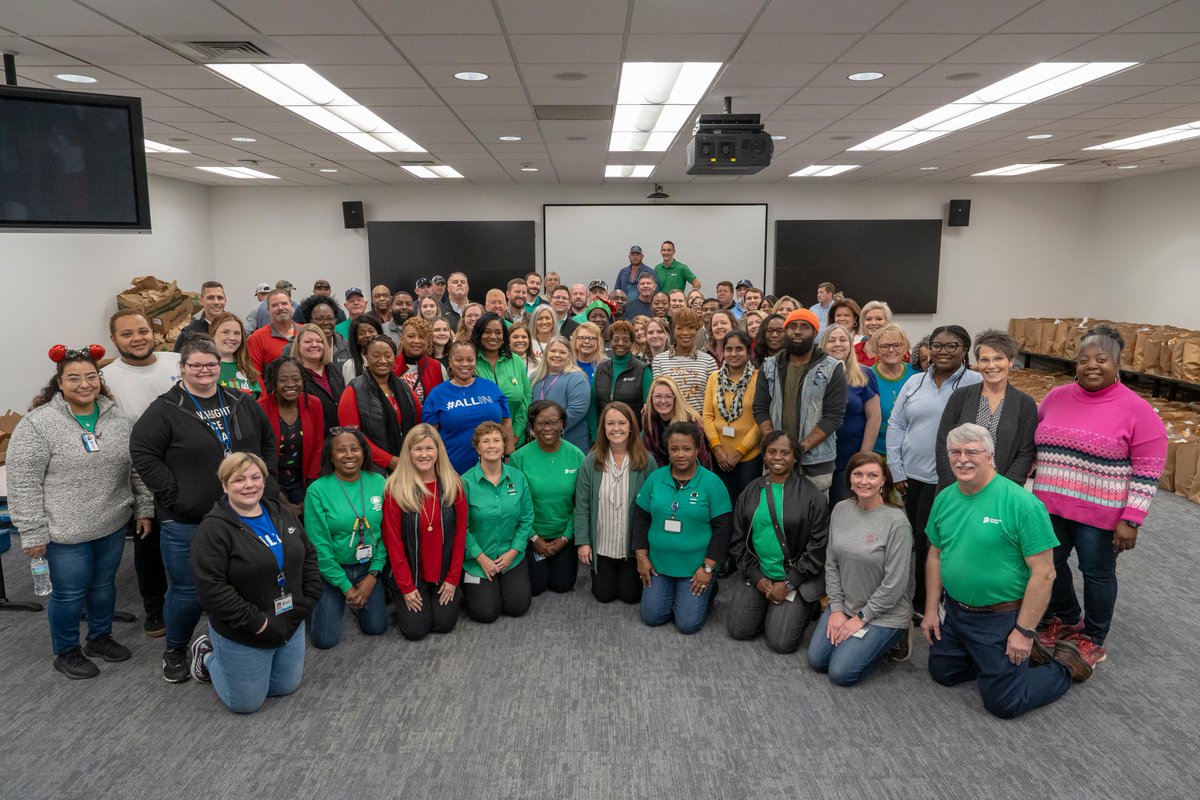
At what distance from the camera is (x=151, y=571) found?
12.2 ft

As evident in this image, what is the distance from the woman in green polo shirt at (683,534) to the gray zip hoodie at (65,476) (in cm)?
253

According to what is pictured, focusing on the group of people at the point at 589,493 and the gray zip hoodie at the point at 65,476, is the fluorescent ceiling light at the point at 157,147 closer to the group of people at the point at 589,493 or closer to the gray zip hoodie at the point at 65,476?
the group of people at the point at 589,493

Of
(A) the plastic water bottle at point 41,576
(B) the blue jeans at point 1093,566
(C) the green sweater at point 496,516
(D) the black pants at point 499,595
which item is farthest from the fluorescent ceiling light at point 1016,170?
(A) the plastic water bottle at point 41,576

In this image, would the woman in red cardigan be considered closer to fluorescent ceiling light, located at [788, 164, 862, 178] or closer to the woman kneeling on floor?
the woman kneeling on floor

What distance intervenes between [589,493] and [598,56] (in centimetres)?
257

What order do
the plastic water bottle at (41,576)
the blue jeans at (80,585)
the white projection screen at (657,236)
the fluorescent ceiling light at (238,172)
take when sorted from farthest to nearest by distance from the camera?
the white projection screen at (657,236), the fluorescent ceiling light at (238,172), the blue jeans at (80,585), the plastic water bottle at (41,576)

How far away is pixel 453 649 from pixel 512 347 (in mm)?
2099

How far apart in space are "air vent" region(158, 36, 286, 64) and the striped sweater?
4.52 meters

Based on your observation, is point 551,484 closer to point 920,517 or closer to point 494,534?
point 494,534

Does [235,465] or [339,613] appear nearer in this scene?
[235,465]

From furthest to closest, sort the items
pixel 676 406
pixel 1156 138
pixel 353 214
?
pixel 353 214 < pixel 1156 138 < pixel 676 406

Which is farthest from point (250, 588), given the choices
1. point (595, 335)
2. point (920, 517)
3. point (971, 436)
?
point (920, 517)

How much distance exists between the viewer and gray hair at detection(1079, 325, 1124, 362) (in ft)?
10.5

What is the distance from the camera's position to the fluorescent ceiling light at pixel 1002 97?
15.4ft
